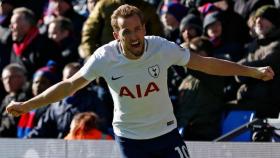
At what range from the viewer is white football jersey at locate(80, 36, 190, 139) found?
615cm

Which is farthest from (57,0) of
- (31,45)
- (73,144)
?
(73,144)

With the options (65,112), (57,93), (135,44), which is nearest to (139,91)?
(135,44)

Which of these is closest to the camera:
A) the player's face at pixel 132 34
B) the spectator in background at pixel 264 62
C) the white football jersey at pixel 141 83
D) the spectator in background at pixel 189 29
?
the player's face at pixel 132 34

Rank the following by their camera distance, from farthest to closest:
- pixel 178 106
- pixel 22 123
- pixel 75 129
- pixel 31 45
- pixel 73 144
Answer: pixel 31 45, pixel 22 123, pixel 178 106, pixel 75 129, pixel 73 144

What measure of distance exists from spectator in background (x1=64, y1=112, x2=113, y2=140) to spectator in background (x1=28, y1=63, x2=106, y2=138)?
630 millimetres

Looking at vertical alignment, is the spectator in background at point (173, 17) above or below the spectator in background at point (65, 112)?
above

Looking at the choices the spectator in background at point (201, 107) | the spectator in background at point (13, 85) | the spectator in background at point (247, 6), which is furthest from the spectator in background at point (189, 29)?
the spectator in background at point (13, 85)

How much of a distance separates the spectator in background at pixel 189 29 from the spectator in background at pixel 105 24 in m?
1.22

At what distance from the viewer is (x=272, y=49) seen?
8.96 meters

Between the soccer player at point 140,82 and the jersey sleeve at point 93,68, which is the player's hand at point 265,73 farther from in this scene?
the jersey sleeve at point 93,68

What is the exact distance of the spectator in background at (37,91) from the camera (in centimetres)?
979

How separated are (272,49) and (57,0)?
11.1 ft

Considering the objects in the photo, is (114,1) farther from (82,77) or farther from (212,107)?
(82,77)

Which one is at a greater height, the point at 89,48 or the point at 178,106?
the point at 89,48
